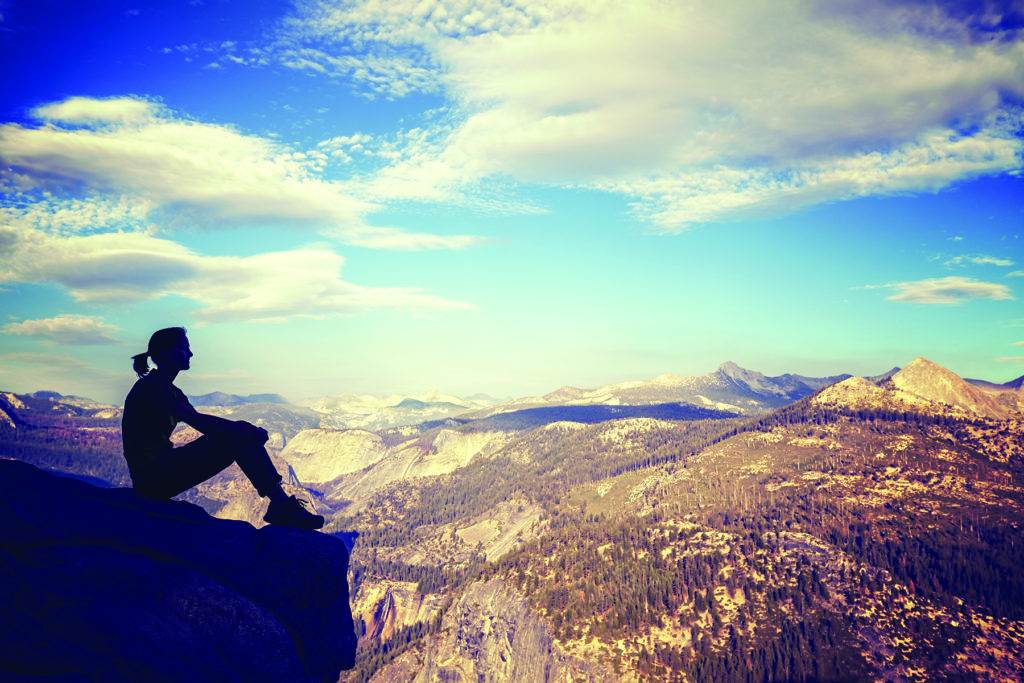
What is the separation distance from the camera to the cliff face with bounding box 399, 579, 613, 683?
6629 inches

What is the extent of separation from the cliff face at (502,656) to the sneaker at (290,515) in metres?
173

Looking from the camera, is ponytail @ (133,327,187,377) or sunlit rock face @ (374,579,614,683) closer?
ponytail @ (133,327,187,377)

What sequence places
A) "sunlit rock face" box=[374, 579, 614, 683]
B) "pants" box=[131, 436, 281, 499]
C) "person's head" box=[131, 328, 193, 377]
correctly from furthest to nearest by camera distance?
Result: "sunlit rock face" box=[374, 579, 614, 683], "person's head" box=[131, 328, 193, 377], "pants" box=[131, 436, 281, 499]

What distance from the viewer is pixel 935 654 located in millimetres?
150625

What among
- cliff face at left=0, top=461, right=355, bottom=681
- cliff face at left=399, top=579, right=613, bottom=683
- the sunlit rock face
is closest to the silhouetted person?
cliff face at left=0, top=461, right=355, bottom=681

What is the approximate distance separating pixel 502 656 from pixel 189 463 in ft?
640

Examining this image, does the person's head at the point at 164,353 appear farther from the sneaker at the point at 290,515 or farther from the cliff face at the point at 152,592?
the sneaker at the point at 290,515

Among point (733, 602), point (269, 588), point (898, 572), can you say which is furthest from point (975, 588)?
point (269, 588)

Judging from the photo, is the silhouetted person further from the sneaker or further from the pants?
the sneaker

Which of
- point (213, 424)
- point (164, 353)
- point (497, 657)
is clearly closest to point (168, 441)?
point (213, 424)

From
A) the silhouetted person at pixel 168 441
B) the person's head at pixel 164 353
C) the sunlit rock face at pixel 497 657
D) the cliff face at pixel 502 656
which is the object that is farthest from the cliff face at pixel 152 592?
the sunlit rock face at pixel 497 657

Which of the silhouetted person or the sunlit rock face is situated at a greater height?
the silhouetted person

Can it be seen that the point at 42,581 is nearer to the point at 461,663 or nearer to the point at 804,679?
the point at 804,679

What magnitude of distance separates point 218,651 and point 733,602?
20355 cm
